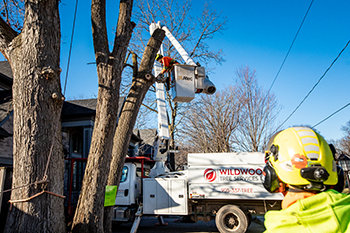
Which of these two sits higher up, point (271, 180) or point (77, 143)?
point (77, 143)

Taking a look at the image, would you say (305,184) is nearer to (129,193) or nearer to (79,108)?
(129,193)

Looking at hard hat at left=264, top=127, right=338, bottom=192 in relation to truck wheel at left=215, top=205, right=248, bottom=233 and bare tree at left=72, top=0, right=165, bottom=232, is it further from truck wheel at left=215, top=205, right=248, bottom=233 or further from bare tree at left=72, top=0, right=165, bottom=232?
truck wheel at left=215, top=205, right=248, bottom=233

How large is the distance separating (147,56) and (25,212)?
398 cm

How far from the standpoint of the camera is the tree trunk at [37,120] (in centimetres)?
350

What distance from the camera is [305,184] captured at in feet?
4.77

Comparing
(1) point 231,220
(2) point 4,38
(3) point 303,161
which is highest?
(2) point 4,38

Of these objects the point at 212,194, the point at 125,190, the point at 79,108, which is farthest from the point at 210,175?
the point at 79,108

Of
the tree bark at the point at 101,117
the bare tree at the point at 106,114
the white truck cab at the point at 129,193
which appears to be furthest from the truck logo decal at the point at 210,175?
the tree bark at the point at 101,117

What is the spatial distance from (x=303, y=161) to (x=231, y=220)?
7.30 m

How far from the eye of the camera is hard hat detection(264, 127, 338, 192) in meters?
1.42

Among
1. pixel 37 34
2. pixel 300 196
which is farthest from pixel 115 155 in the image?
pixel 300 196

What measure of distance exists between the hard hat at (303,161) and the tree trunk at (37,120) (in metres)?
3.17

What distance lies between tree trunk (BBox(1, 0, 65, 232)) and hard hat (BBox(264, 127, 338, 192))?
3.17 metres

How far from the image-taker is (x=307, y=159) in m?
1.44
